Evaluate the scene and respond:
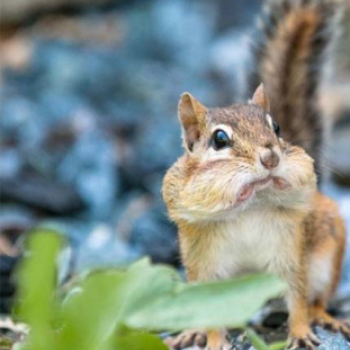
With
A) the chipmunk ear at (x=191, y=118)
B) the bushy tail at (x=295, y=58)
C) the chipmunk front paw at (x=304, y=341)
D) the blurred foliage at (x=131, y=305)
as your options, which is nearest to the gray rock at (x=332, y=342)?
the chipmunk front paw at (x=304, y=341)

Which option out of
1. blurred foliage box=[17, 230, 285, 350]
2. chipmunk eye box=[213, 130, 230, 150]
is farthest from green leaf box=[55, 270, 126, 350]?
chipmunk eye box=[213, 130, 230, 150]

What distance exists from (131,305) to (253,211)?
828mm

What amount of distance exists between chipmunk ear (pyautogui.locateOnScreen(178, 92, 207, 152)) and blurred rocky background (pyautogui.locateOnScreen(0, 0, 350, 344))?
0.87 m

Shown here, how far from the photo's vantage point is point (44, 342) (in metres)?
2.13

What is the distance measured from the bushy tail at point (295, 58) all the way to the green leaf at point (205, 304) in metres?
1.80

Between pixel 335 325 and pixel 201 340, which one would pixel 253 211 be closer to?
pixel 201 340

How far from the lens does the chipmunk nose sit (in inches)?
107

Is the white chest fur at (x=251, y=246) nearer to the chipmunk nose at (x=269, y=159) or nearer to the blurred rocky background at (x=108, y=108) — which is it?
the chipmunk nose at (x=269, y=159)

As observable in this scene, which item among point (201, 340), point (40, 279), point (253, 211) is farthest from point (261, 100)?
point (40, 279)

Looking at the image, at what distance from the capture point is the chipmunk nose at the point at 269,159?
2721mm

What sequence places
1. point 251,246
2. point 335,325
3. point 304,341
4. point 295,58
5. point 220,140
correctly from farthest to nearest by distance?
point 295,58 → point 335,325 → point 304,341 → point 251,246 → point 220,140

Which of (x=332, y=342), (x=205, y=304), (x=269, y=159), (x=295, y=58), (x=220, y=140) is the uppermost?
(x=295, y=58)

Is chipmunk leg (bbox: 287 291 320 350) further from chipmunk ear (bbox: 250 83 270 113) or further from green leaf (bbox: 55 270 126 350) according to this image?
green leaf (bbox: 55 270 126 350)

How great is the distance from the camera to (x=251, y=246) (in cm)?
302
